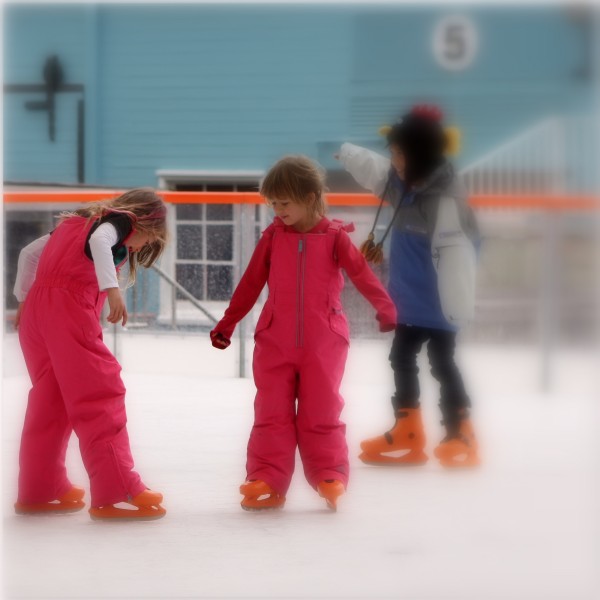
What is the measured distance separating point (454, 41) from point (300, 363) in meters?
1.21

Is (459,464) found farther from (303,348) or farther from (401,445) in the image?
(303,348)

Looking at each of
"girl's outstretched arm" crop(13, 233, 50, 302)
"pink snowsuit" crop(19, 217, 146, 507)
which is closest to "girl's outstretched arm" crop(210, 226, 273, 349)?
"pink snowsuit" crop(19, 217, 146, 507)

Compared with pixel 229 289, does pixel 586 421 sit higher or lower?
lower

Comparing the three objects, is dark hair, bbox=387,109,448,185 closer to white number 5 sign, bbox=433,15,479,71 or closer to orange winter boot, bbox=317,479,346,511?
white number 5 sign, bbox=433,15,479,71

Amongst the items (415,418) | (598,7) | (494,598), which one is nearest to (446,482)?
(415,418)

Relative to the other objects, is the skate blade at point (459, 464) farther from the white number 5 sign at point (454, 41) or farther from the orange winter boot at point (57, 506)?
the white number 5 sign at point (454, 41)

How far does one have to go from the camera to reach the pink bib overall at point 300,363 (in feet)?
9.16

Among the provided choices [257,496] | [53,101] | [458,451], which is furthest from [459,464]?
[53,101]

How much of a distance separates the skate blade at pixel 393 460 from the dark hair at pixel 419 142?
78 centimetres

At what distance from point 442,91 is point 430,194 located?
186 cm

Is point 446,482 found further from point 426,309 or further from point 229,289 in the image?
point 229,289

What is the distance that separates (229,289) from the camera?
5.18 meters

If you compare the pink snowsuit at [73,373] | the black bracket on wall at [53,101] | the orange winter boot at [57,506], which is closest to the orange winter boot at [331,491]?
the pink snowsuit at [73,373]

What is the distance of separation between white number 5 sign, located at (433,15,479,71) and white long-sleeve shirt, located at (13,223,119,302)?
1.17 m
